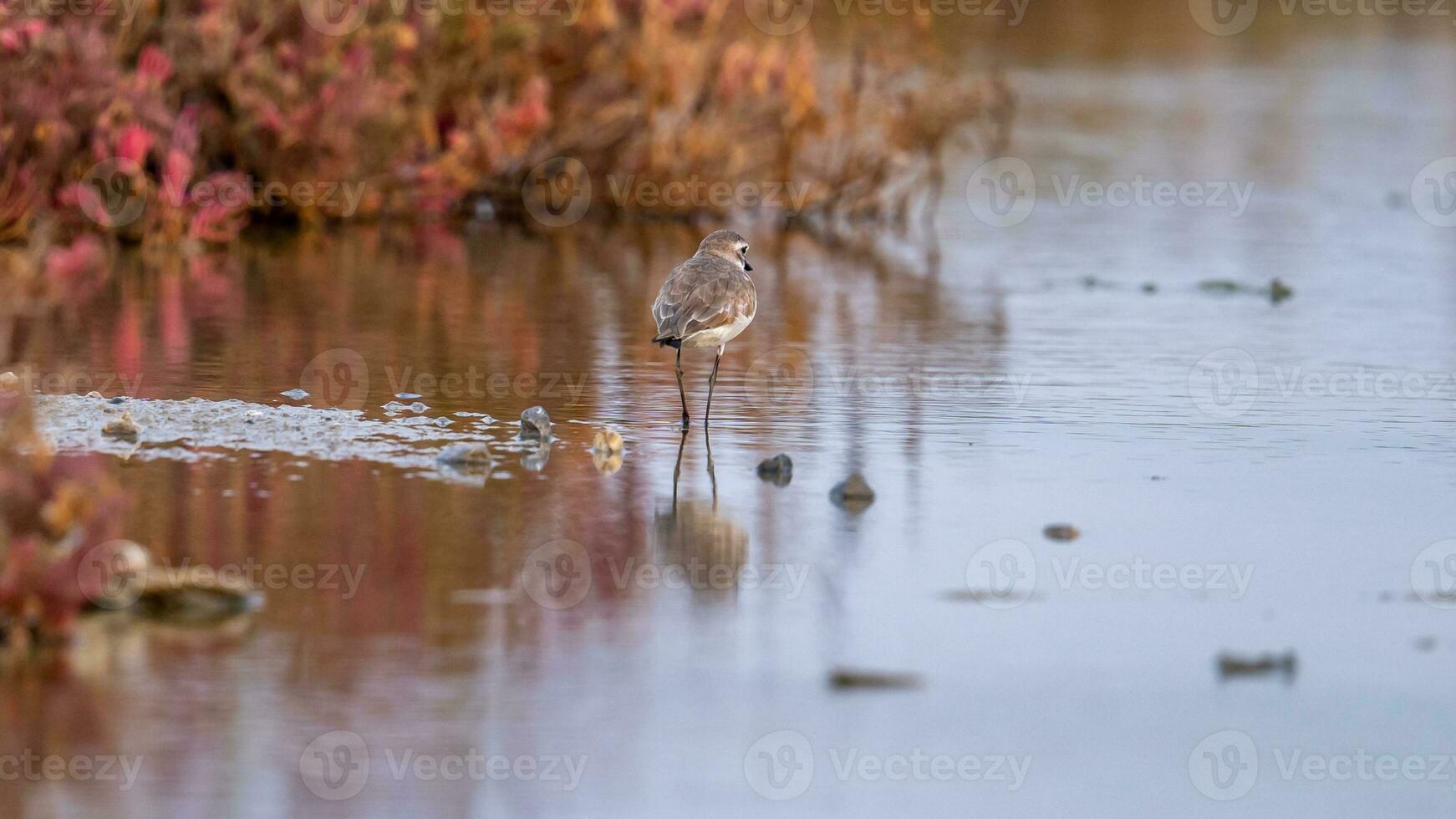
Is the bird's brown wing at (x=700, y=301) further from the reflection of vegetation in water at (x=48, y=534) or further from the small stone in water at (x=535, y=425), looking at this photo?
the reflection of vegetation in water at (x=48, y=534)

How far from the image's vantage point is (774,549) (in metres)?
7.38

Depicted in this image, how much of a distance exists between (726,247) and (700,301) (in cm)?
92

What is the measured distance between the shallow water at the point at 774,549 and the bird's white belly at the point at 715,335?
0.40 m

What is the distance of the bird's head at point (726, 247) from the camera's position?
34.4 feet

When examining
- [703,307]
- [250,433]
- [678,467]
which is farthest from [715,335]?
[250,433]

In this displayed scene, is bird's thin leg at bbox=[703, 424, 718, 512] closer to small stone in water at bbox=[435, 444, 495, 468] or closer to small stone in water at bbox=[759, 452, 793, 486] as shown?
small stone in water at bbox=[759, 452, 793, 486]

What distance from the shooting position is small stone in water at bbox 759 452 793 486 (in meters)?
8.54

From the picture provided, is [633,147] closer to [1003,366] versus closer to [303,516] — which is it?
[1003,366]

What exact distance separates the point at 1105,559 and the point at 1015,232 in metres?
12.3

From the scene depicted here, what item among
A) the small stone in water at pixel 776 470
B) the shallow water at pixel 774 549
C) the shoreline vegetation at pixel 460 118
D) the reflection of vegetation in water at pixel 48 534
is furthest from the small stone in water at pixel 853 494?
the shoreline vegetation at pixel 460 118

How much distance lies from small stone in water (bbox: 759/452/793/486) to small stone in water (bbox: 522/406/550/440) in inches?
41.3

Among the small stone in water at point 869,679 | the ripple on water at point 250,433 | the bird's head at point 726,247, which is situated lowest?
the small stone in water at point 869,679

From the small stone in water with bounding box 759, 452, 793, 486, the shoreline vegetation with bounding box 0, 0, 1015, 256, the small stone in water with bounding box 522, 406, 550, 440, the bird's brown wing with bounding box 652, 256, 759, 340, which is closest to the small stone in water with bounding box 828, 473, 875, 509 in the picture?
the small stone in water with bounding box 759, 452, 793, 486

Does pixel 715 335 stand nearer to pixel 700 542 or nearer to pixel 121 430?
pixel 700 542
